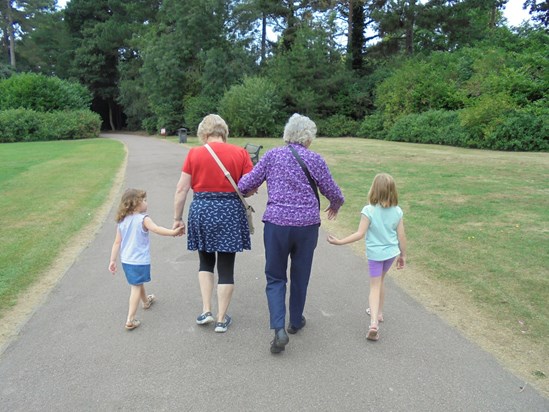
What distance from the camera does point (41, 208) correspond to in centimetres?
945

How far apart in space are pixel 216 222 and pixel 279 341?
1.11 metres

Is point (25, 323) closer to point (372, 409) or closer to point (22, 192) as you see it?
point (372, 409)

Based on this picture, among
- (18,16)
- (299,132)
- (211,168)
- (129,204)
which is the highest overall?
(18,16)

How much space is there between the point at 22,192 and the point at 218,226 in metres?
9.82

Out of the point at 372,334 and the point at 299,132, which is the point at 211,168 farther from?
the point at 372,334

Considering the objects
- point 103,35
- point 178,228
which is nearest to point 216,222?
point 178,228

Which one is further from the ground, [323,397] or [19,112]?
[19,112]

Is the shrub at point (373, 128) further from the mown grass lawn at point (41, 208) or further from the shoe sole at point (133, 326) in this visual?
the shoe sole at point (133, 326)

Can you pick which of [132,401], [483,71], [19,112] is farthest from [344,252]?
[19,112]

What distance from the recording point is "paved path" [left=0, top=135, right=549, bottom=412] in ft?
9.65

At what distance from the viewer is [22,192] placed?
11453mm

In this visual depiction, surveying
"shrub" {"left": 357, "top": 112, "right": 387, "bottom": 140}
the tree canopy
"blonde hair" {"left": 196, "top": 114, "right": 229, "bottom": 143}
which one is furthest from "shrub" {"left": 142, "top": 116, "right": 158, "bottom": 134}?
"blonde hair" {"left": 196, "top": 114, "right": 229, "bottom": 143}

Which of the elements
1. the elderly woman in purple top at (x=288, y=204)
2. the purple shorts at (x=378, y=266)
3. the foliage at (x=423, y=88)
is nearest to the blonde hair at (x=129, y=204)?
the elderly woman in purple top at (x=288, y=204)

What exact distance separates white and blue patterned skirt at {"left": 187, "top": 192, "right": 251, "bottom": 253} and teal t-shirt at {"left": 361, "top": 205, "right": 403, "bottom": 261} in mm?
1109
